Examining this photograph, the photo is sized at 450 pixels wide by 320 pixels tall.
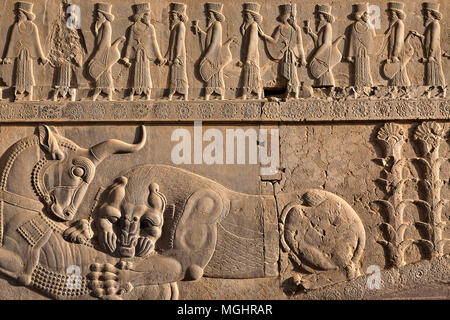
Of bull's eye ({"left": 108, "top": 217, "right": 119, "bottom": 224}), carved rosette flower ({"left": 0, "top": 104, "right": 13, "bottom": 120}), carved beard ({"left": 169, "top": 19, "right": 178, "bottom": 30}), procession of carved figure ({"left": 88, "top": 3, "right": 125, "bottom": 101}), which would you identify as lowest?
bull's eye ({"left": 108, "top": 217, "right": 119, "bottom": 224})

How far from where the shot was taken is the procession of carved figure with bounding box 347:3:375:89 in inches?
277

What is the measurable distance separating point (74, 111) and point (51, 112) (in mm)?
255

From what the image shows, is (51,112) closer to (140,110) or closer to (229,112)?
(140,110)

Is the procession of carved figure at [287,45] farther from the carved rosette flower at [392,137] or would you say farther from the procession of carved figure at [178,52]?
the carved rosette flower at [392,137]

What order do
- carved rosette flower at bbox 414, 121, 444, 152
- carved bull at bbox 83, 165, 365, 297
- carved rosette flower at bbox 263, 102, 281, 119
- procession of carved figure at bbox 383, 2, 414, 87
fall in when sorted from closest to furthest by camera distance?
carved bull at bbox 83, 165, 365, 297 → carved rosette flower at bbox 414, 121, 444, 152 → carved rosette flower at bbox 263, 102, 281, 119 → procession of carved figure at bbox 383, 2, 414, 87

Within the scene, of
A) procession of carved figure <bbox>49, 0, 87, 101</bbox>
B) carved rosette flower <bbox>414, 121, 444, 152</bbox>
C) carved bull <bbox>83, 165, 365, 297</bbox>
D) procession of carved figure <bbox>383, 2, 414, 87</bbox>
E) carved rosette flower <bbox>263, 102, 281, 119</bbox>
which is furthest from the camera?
procession of carved figure <bbox>49, 0, 87, 101</bbox>

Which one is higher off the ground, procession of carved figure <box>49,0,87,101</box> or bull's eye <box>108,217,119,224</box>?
procession of carved figure <box>49,0,87,101</box>

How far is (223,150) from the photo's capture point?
6.95 meters

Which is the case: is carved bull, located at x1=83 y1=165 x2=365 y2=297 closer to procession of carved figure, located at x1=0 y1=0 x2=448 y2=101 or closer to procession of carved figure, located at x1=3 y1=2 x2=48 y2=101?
procession of carved figure, located at x1=0 y1=0 x2=448 y2=101

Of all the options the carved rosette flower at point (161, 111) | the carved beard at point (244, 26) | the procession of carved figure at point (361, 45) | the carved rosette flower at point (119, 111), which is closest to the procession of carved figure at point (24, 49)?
the carved rosette flower at point (119, 111)

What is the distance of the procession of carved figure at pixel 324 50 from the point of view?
706cm

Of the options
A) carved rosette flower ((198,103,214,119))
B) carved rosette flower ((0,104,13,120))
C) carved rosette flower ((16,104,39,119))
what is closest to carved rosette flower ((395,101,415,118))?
carved rosette flower ((198,103,214,119))

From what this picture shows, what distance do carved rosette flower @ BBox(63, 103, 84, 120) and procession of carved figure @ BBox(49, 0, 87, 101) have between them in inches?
8.9

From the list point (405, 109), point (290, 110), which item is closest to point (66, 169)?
point (290, 110)
